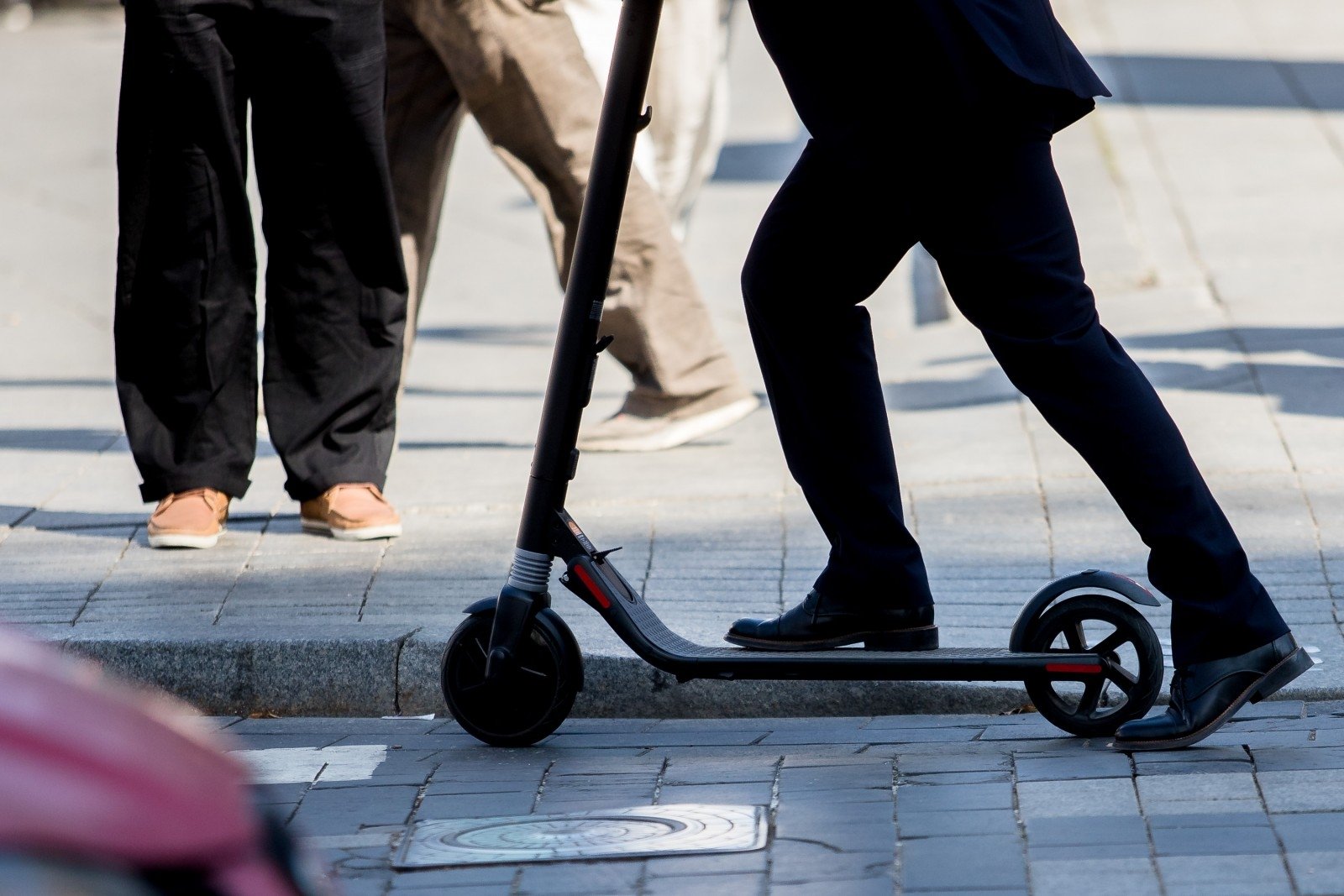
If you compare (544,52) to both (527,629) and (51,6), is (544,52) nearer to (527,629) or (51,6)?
(527,629)

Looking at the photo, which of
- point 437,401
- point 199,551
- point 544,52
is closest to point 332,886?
point 199,551

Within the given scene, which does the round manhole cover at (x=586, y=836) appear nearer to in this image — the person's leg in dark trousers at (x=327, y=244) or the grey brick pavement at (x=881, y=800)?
the grey brick pavement at (x=881, y=800)

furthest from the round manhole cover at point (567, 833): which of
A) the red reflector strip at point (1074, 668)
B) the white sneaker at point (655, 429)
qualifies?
the white sneaker at point (655, 429)

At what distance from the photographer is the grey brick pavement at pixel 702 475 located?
12.7ft

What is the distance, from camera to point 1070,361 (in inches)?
119

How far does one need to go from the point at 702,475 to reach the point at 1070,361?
2.28 meters

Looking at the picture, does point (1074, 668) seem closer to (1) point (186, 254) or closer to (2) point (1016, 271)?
(2) point (1016, 271)

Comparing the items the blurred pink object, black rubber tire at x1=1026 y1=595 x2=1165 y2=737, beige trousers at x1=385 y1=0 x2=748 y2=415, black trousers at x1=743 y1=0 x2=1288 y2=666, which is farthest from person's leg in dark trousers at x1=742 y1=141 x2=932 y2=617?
beige trousers at x1=385 y1=0 x2=748 y2=415

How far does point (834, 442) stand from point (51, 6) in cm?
1849

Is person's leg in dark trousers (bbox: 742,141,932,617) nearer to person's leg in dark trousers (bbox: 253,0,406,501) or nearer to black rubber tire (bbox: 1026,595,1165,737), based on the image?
black rubber tire (bbox: 1026,595,1165,737)

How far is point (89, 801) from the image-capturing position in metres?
1.28

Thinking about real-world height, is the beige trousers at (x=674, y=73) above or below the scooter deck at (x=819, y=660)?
below

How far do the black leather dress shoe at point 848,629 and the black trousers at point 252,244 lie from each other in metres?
1.62

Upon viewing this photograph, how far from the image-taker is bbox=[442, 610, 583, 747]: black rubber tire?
3.31 metres
